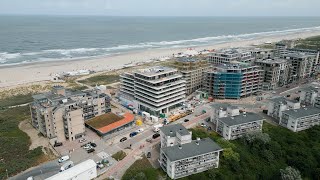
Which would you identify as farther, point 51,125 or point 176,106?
point 176,106

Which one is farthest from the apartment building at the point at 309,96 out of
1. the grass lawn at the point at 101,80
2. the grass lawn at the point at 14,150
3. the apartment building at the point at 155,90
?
the grass lawn at the point at 14,150

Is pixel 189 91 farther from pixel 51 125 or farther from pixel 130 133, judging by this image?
pixel 51 125

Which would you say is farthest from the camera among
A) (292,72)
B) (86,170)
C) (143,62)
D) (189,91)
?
(143,62)

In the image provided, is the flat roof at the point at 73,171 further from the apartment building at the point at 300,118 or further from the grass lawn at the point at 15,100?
the grass lawn at the point at 15,100

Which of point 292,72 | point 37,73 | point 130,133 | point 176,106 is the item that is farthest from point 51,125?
point 292,72

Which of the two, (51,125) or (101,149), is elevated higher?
(51,125)

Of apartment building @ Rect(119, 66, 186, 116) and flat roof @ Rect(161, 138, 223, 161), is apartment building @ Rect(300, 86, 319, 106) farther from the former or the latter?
flat roof @ Rect(161, 138, 223, 161)

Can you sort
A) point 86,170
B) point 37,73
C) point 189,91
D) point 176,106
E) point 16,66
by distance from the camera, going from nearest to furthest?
point 86,170 → point 176,106 → point 189,91 → point 37,73 → point 16,66
